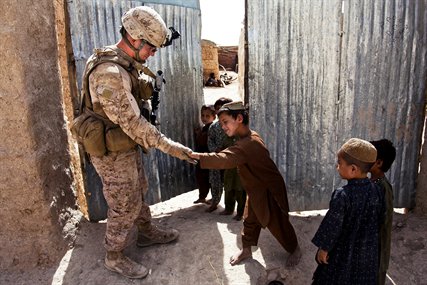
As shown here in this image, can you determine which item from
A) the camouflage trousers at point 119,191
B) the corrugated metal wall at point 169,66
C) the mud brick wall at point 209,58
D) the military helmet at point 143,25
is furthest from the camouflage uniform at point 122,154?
the mud brick wall at point 209,58

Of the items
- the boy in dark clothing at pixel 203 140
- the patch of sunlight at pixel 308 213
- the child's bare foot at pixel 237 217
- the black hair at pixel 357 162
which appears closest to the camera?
the black hair at pixel 357 162

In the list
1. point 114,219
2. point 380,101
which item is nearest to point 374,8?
point 380,101

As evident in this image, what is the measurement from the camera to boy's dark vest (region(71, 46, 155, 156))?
103 inches

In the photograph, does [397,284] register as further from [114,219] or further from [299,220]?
[114,219]

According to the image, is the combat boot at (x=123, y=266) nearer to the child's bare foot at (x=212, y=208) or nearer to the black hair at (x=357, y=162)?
the child's bare foot at (x=212, y=208)

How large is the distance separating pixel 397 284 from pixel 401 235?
1.98 ft

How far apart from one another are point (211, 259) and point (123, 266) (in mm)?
742

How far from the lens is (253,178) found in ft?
9.47

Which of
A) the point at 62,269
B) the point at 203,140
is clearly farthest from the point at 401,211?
the point at 62,269

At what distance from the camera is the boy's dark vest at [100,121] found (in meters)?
2.61

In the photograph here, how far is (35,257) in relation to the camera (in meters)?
3.05

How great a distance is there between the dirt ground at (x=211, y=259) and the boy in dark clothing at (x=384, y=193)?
73cm

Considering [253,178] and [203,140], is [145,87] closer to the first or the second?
[253,178]

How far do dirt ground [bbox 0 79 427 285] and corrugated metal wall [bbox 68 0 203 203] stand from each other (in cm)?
57
